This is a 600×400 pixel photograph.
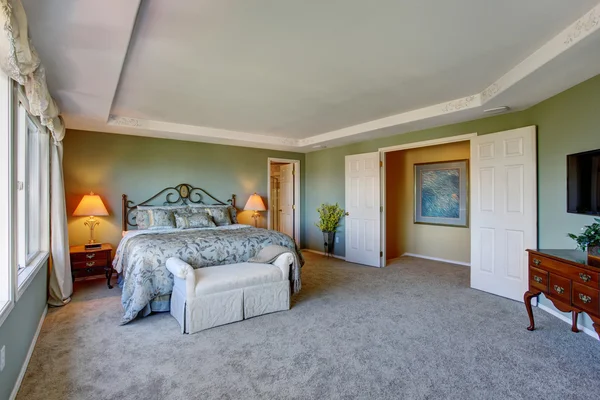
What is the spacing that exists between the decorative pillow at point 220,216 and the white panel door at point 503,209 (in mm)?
3756

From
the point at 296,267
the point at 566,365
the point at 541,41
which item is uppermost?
the point at 541,41

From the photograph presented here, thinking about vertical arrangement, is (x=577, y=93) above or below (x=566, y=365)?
above

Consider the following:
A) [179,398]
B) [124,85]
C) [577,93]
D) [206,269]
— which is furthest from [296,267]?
[577,93]

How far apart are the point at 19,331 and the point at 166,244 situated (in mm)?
1357

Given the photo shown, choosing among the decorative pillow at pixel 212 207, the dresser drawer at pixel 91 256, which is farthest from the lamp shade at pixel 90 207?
the decorative pillow at pixel 212 207

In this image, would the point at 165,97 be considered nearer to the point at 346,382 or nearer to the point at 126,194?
the point at 126,194

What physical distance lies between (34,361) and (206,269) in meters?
1.44

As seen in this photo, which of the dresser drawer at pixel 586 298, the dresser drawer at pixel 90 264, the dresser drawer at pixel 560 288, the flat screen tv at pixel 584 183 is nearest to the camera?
the dresser drawer at pixel 586 298

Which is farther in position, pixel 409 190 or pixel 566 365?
pixel 409 190

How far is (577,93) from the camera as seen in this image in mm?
2910

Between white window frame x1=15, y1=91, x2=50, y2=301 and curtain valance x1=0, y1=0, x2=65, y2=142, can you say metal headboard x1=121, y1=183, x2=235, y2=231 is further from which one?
curtain valance x1=0, y1=0, x2=65, y2=142

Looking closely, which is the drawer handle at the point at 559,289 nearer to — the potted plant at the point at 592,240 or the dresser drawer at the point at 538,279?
the dresser drawer at the point at 538,279

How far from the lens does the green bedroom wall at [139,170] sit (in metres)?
4.55

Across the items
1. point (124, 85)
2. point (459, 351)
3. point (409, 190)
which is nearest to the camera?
point (459, 351)
